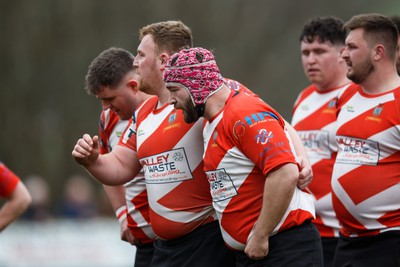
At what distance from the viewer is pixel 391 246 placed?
21.9 ft

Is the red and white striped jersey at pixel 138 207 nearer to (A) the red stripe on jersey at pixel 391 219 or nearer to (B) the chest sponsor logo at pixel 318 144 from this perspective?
(B) the chest sponsor logo at pixel 318 144

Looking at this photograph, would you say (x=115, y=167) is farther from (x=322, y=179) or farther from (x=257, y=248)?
(x=322, y=179)

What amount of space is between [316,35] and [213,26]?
16.3m

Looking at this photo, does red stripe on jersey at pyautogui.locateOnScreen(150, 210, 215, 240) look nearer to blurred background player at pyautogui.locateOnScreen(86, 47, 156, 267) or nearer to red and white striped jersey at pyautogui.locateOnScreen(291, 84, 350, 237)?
blurred background player at pyautogui.locateOnScreen(86, 47, 156, 267)

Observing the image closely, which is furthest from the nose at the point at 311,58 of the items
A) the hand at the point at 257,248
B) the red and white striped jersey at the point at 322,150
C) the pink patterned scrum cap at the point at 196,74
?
the hand at the point at 257,248

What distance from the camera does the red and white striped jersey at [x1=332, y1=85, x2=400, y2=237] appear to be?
6613 millimetres

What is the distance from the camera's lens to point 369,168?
6723mm

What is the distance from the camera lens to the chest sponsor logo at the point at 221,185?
5.83 m

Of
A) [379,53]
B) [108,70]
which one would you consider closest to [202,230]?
[108,70]

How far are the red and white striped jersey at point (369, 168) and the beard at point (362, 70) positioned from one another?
16 cm

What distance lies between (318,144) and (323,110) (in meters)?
0.35

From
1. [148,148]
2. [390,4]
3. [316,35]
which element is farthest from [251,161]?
[390,4]

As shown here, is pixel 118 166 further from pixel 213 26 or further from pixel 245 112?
pixel 213 26

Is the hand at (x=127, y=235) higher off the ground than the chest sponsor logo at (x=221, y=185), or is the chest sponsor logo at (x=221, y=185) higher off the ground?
the chest sponsor logo at (x=221, y=185)
